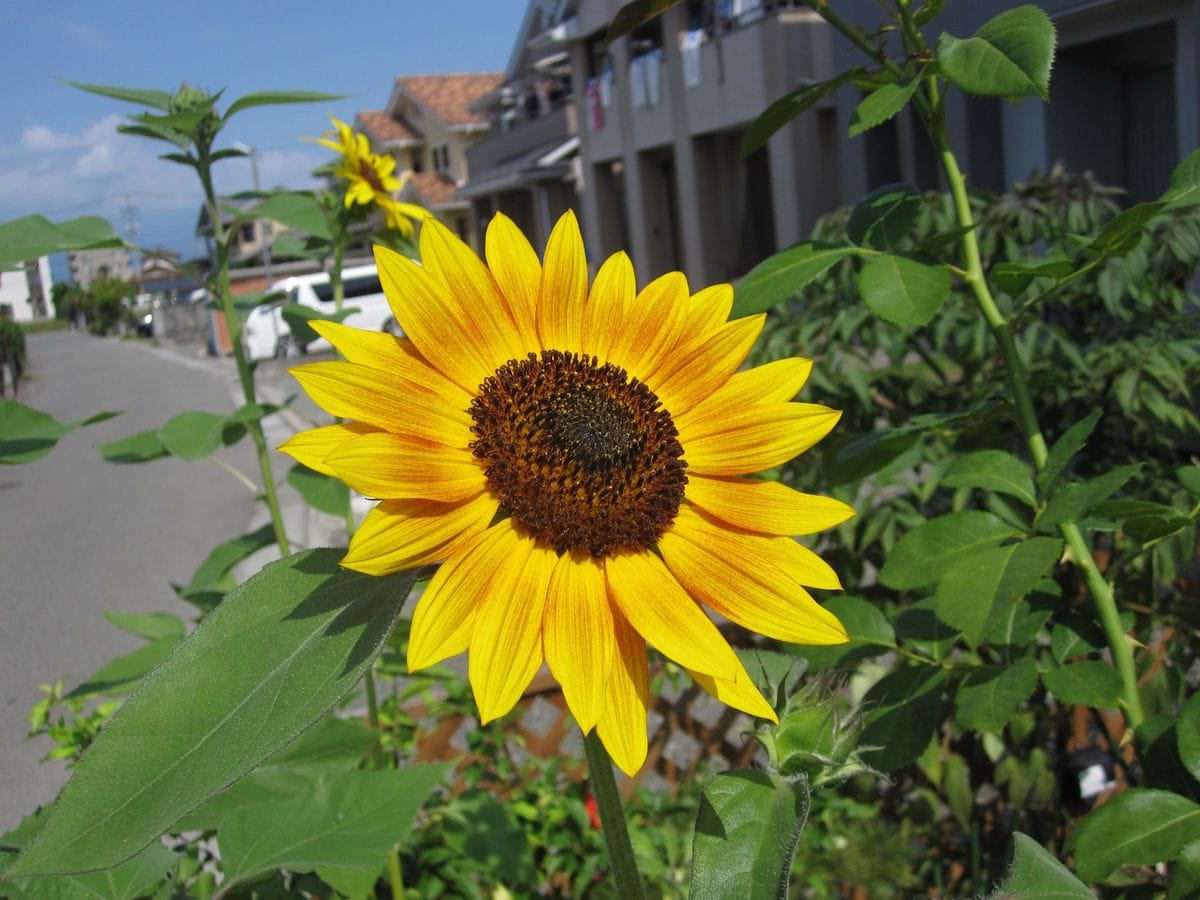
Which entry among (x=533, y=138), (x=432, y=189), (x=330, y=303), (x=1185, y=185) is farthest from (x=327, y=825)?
(x=432, y=189)

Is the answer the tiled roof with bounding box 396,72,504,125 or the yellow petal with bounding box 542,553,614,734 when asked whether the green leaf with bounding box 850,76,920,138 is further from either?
the tiled roof with bounding box 396,72,504,125

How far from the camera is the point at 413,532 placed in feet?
2.23

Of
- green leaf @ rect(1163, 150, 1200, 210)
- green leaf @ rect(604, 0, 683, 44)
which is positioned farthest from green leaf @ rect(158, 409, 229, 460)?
green leaf @ rect(1163, 150, 1200, 210)

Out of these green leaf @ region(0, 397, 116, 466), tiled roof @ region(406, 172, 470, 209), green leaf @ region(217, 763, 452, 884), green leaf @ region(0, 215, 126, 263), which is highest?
tiled roof @ region(406, 172, 470, 209)

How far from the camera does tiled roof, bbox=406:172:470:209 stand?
31.0 metres

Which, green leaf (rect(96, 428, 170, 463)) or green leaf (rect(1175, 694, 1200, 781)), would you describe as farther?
green leaf (rect(96, 428, 170, 463))

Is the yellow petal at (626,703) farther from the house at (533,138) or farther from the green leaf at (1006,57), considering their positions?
the house at (533,138)

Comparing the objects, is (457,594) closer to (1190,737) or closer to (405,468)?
(405,468)

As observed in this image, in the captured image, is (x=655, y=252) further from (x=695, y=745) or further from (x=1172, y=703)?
(x=1172, y=703)

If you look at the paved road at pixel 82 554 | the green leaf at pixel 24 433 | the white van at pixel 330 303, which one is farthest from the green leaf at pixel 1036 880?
the white van at pixel 330 303

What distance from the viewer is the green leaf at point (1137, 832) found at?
0.85 m

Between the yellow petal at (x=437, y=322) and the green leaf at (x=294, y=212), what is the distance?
38.2 inches

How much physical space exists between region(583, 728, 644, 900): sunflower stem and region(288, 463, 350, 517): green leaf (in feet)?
3.06

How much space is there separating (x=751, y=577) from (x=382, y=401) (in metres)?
0.26
